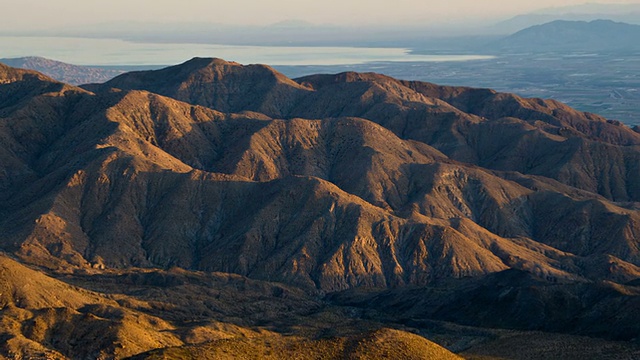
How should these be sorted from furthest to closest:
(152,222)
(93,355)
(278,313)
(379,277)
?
1. (152,222)
2. (379,277)
3. (278,313)
4. (93,355)

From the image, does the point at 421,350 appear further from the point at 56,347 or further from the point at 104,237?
the point at 104,237

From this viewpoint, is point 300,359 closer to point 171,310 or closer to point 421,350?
point 421,350

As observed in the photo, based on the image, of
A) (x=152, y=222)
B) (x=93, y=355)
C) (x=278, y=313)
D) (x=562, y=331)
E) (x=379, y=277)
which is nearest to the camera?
(x=93, y=355)

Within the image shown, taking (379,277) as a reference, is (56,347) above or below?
above

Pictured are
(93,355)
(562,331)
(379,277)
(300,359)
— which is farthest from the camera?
(379,277)

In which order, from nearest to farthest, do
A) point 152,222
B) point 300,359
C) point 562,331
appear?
point 300,359 < point 562,331 < point 152,222

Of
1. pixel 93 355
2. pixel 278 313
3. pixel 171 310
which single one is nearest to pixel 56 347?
pixel 93 355

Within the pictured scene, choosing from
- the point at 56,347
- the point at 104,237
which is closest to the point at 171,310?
the point at 56,347

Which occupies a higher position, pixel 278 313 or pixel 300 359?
pixel 300 359

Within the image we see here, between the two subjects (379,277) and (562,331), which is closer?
(562,331)
